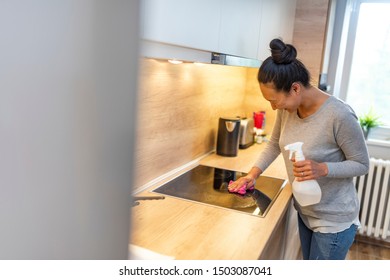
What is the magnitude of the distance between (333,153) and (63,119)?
126 cm

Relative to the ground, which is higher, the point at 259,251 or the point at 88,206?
the point at 88,206

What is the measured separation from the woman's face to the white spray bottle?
164 millimetres

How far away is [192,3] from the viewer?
38.4 inches

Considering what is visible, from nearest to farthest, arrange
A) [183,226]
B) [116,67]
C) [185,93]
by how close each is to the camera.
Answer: [116,67]
[183,226]
[185,93]

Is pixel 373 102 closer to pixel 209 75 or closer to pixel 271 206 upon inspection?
pixel 209 75

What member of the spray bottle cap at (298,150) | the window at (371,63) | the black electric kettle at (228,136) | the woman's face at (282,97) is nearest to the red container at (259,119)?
the black electric kettle at (228,136)

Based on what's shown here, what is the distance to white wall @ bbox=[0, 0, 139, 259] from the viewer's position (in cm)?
28

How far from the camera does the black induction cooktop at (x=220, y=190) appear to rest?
4.88 ft

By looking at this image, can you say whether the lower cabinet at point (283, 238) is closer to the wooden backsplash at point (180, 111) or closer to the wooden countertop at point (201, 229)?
the wooden countertop at point (201, 229)

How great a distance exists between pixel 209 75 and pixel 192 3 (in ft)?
3.84

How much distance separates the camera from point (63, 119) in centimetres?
29

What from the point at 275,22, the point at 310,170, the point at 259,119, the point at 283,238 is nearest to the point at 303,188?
the point at 310,170

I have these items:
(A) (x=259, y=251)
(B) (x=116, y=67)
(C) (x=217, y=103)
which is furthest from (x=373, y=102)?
(B) (x=116, y=67)

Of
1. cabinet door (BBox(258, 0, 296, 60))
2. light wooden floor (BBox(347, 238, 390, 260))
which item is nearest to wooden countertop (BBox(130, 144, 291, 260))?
cabinet door (BBox(258, 0, 296, 60))
